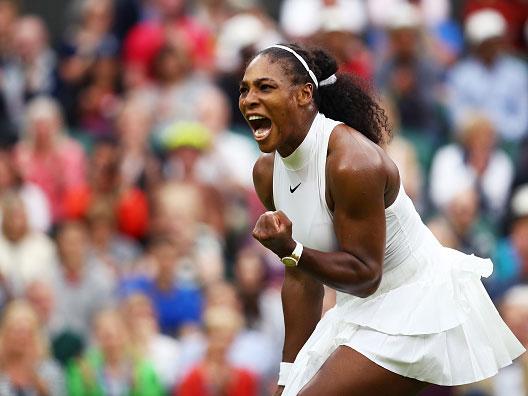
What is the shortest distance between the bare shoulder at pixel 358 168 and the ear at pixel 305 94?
154mm

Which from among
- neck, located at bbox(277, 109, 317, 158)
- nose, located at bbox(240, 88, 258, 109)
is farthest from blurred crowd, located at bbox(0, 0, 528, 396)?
nose, located at bbox(240, 88, 258, 109)

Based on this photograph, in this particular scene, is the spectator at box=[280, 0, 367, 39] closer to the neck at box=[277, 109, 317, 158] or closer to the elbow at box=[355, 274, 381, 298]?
the neck at box=[277, 109, 317, 158]

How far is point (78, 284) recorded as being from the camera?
8945 mm

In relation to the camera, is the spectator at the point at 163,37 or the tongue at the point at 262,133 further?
the spectator at the point at 163,37

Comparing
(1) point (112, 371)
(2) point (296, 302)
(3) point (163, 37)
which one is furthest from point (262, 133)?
(3) point (163, 37)

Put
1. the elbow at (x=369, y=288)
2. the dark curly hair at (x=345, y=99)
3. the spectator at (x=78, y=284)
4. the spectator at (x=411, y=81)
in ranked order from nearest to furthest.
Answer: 1. the elbow at (x=369, y=288)
2. the dark curly hair at (x=345, y=99)
3. the spectator at (x=78, y=284)
4. the spectator at (x=411, y=81)

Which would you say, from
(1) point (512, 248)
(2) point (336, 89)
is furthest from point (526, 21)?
(2) point (336, 89)

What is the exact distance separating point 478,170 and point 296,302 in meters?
4.79

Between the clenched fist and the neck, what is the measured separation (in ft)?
1.50

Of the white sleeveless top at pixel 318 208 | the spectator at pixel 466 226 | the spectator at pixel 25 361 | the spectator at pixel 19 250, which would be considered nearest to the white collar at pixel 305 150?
the white sleeveless top at pixel 318 208

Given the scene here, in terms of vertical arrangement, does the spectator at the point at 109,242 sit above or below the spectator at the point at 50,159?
below

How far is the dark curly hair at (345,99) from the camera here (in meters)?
4.97

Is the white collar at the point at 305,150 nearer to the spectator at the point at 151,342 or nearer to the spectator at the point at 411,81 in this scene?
the spectator at the point at 151,342

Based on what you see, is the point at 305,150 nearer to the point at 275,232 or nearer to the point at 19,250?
the point at 275,232
